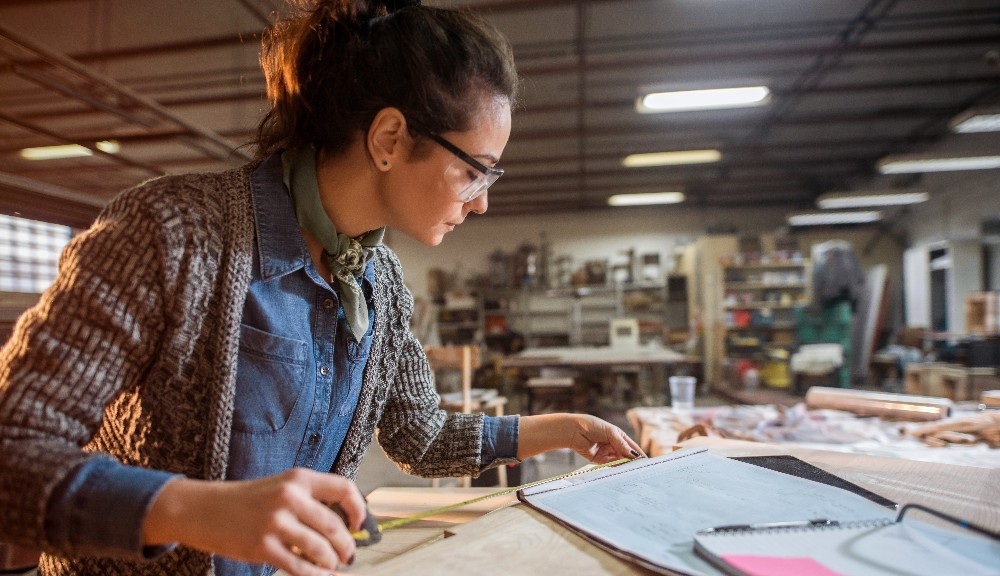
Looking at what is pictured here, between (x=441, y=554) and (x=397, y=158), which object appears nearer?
(x=441, y=554)

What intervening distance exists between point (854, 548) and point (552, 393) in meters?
5.68

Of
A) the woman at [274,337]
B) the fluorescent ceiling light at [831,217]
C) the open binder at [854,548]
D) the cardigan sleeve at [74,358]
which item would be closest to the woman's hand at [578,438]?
the woman at [274,337]

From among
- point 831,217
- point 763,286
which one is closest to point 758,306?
point 763,286

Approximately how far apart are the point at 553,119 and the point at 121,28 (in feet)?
16.5

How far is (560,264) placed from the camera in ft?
40.3

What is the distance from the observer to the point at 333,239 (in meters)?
0.98

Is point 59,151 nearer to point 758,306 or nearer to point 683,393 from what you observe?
point 683,393

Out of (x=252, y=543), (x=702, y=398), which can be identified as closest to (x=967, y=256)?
(x=702, y=398)

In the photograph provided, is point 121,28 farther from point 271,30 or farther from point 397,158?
point 397,158

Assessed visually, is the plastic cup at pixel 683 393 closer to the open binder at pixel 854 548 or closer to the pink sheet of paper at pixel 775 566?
the open binder at pixel 854 548

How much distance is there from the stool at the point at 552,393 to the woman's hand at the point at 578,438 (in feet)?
16.5

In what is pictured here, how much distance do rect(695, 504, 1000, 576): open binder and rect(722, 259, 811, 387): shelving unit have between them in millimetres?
9367

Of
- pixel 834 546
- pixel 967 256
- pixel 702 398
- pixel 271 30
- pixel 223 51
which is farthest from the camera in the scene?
pixel 967 256

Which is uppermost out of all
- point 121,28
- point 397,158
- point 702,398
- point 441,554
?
point 121,28
